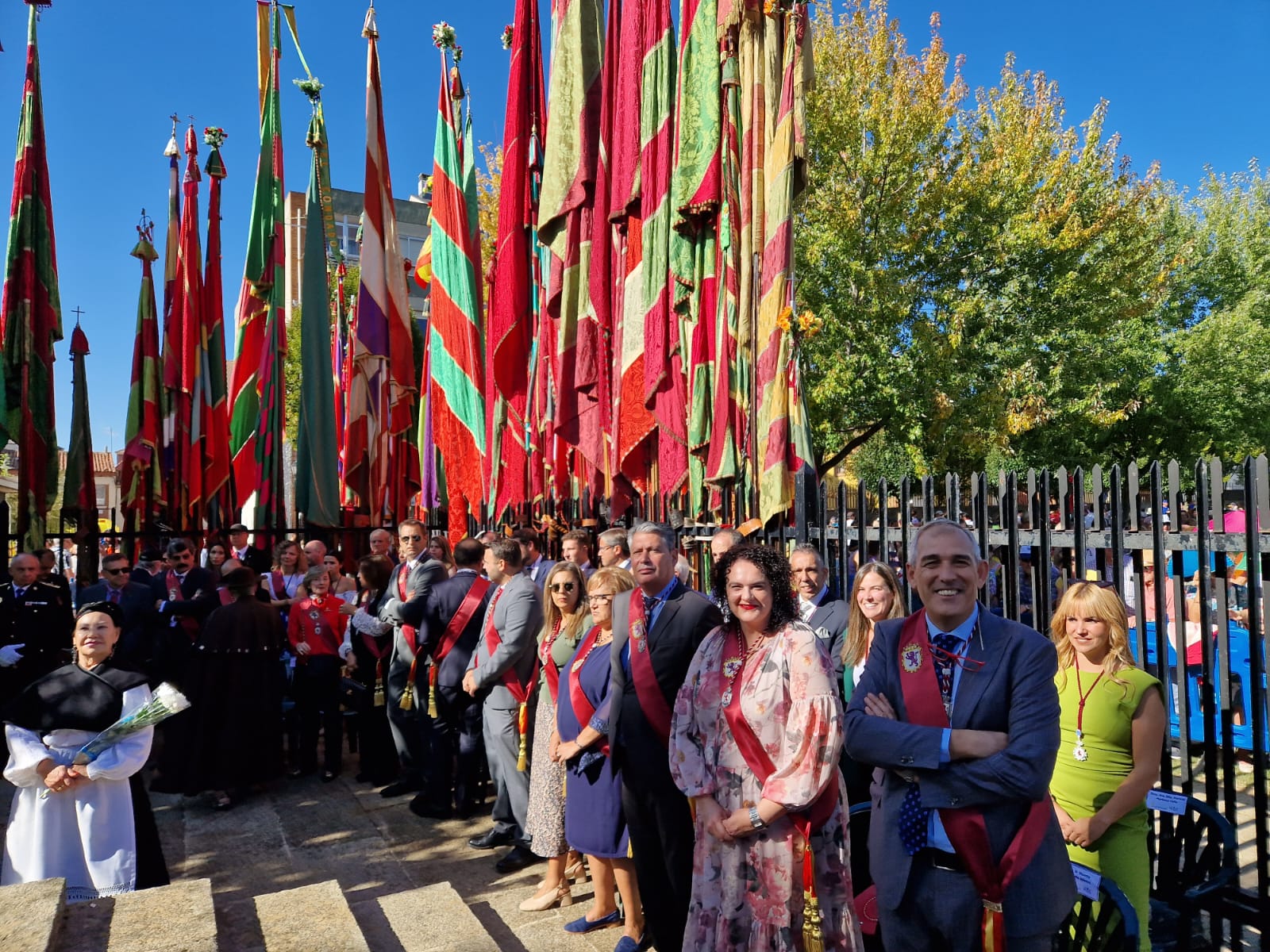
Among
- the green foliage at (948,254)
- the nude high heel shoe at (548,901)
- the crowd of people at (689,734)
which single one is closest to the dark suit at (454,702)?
the crowd of people at (689,734)

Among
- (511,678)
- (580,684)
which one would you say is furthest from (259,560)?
(580,684)

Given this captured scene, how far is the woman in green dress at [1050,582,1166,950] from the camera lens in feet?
9.95

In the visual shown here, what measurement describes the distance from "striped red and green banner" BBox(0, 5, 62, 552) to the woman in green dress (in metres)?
10.2

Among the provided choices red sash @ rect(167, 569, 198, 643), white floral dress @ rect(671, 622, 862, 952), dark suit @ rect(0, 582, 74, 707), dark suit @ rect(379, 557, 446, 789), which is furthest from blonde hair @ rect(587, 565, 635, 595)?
dark suit @ rect(0, 582, 74, 707)

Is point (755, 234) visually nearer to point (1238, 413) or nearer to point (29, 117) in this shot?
point (29, 117)

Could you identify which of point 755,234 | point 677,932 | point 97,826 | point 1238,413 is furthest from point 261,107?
point 1238,413

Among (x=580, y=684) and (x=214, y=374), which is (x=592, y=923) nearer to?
(x=580, y=684)

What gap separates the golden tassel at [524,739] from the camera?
5234 millimetres

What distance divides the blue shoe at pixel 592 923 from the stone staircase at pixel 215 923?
1.80 feet

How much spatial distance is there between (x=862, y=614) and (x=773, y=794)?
4.46ft

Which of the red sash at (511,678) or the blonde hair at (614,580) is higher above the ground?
the blonde hair at (614,580)

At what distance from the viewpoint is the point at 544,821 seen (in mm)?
4617

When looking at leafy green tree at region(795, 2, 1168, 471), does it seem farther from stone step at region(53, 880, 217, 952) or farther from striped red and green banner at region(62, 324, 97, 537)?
stone step at region(53, 880, 217, 952)

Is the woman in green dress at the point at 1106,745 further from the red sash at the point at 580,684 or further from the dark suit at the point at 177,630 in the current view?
the dark suit at the point at 177,630
